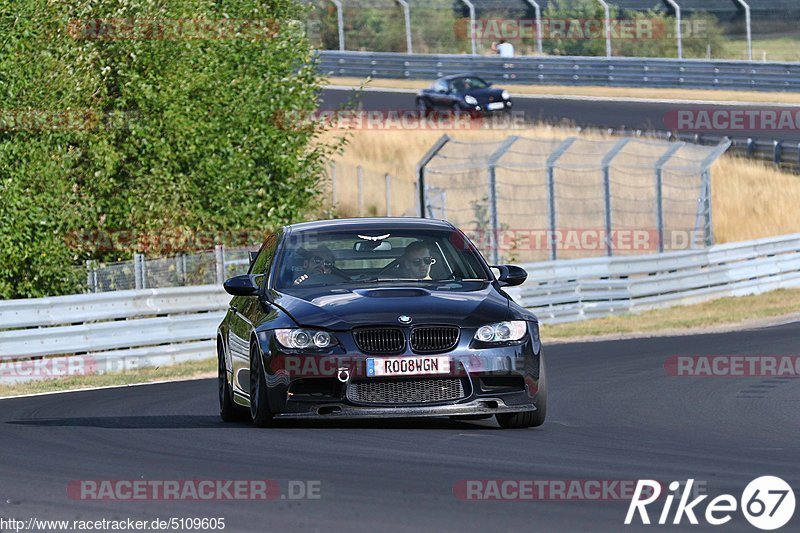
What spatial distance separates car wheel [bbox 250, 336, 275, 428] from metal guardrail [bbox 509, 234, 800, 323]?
42.2ft

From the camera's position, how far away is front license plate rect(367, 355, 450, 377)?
10023mm

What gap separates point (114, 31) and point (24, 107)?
7.64 feet

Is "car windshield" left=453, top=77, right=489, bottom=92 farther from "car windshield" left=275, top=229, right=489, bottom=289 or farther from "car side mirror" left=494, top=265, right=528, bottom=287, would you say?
"car side mirror" left=494, top=265, right=528, bottom=287

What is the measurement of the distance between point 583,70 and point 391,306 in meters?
41.6

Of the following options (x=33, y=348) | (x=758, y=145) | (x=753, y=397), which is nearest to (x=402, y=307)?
(x=753, y=397)

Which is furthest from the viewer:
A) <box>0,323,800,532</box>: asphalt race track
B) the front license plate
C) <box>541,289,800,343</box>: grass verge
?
<box>541,289,800,343</box>: grass verge

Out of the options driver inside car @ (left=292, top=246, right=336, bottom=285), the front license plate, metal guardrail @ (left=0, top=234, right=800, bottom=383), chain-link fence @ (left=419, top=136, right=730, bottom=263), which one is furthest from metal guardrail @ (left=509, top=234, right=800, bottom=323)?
the front license plate

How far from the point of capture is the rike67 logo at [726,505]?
6754mm

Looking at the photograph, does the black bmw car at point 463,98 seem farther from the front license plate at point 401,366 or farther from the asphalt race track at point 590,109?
the front license plate at point 401,366

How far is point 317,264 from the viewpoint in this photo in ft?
37.1

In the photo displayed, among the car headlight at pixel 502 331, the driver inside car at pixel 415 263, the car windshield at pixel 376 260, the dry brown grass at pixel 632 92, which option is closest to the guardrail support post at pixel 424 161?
the car windshield at pixel 376 260

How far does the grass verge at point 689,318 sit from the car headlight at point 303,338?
1230 centimetres

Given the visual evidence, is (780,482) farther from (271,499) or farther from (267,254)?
(267,254)

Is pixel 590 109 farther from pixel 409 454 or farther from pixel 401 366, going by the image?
pixel 409 454
